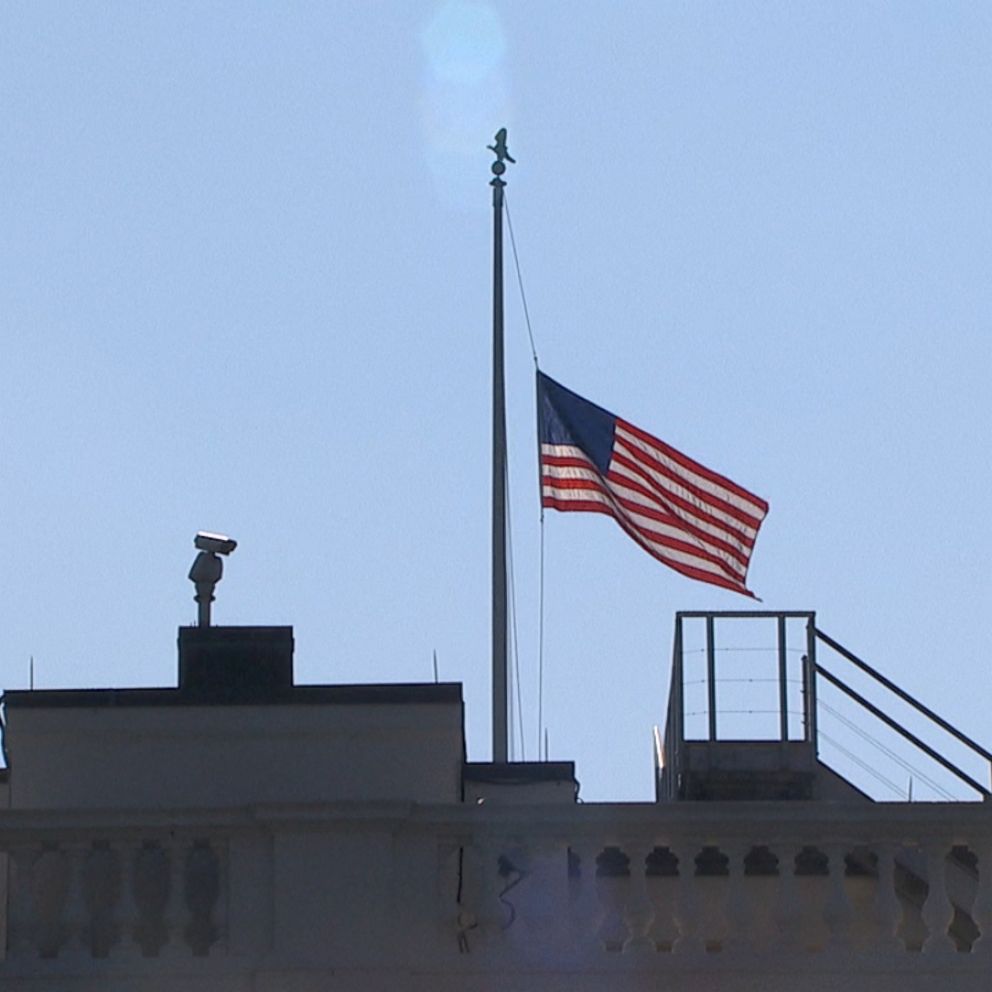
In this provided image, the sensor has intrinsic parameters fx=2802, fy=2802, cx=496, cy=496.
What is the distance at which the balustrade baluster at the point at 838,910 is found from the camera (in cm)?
1180

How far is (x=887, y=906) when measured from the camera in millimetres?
11820

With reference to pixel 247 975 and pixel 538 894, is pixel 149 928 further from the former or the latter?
pixel 538 894

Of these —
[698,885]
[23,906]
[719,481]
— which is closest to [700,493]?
[719,481]

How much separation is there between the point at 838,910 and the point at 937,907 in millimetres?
424

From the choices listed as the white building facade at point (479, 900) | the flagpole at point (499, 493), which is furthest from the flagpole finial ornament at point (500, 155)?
the white building facade at point (479, 900)

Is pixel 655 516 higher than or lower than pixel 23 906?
higher

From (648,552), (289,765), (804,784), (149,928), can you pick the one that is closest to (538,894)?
(149,928)

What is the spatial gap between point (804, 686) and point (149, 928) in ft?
18.9

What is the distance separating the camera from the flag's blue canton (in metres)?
19.8

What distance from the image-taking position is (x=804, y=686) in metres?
16.5

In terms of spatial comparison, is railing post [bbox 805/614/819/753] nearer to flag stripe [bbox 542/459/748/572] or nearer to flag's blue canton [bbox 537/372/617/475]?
flag stripe [bbox 542/459/748/572]

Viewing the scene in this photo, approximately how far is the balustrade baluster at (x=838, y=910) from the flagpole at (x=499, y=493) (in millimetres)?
7491

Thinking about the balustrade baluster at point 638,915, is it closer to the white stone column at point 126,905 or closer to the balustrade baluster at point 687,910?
the balustrade baluster at point 687,910

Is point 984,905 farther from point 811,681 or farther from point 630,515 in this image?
point 630,515
